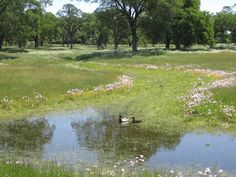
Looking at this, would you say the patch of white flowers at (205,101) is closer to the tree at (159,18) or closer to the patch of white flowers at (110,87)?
the patch of white flowers at (110,87)

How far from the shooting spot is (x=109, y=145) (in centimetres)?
1858

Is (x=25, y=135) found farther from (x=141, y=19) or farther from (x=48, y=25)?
(x=48, y=25)

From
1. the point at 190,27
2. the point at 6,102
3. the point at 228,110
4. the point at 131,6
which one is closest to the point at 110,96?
the point at 6,102

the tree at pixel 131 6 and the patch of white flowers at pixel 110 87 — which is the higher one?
the tree at pixel 131 6

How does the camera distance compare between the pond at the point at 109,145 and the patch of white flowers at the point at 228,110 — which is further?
the patch of white flowers at the point at 228,110

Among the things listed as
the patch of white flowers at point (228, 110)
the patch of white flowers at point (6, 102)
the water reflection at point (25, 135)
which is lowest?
the water reflection at point (25, 135)

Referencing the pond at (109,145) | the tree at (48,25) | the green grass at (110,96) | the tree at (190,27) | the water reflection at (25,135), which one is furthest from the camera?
the tree at (48,25)

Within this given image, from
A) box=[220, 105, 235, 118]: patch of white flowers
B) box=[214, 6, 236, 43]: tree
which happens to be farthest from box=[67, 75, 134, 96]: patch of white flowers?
box=[214, 6, 236, 43]: tree

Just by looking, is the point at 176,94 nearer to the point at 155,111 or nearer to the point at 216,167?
the point at 155,111

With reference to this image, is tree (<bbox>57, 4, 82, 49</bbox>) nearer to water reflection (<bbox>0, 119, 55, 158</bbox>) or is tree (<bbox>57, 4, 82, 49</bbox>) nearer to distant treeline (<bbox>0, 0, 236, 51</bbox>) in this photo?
distant treeline (<bbox>0, 0, 236, 51</bbox>)

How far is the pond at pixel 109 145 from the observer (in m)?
15.7

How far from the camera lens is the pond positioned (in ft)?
51.4

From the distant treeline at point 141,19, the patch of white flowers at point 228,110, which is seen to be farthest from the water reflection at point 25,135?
the distant treeline at point 141,19

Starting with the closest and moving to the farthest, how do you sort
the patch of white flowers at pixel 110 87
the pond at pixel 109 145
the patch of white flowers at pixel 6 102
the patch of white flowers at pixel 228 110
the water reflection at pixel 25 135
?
the pond at pixel 109 145 → the water reflection at pixel 25 135 → the patch of white flowers at pixel 228 110 → the patch of white flowers at pixel 6 102 → the patch of white flowers at pixel 110 87
